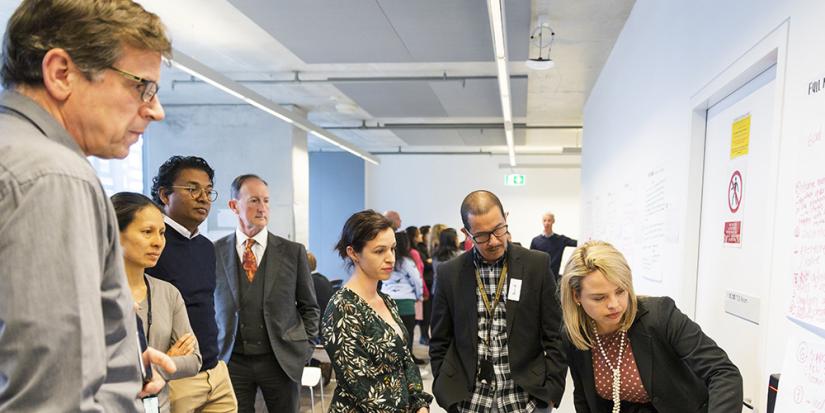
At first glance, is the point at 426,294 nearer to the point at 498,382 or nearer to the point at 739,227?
the point at 498,382

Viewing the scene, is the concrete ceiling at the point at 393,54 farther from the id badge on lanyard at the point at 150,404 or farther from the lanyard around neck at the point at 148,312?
the id badge on lanyard at the point at 150,404

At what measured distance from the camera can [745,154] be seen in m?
1.93

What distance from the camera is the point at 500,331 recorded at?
2.07m

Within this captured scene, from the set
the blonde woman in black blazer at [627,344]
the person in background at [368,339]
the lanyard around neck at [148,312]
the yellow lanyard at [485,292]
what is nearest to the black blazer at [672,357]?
the blonde woman in black blazer at [627,344]

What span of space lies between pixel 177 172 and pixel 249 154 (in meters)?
5.75

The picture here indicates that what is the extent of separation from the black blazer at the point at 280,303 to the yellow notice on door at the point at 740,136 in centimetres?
201

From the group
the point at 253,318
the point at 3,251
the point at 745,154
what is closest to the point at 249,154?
the point at 253,318

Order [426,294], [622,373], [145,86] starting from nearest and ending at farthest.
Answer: [145,86], [622,373], [426,294]

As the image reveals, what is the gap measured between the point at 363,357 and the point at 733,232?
1529 mm

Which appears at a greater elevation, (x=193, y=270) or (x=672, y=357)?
(x=193, y=270)

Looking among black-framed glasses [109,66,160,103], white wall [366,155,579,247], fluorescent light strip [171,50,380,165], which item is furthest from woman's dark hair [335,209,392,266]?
white wall [366,155,579,247]

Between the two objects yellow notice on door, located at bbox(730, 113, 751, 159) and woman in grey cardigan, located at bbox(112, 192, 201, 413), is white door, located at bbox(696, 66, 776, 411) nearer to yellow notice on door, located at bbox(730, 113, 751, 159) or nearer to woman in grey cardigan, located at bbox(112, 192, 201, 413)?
yellow notice on door, located at bbox(730, 113, 751, 159)

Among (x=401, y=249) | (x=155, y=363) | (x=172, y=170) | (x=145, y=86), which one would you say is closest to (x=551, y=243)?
(x=401, y=249)

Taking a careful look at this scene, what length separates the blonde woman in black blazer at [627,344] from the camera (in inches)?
65.1
